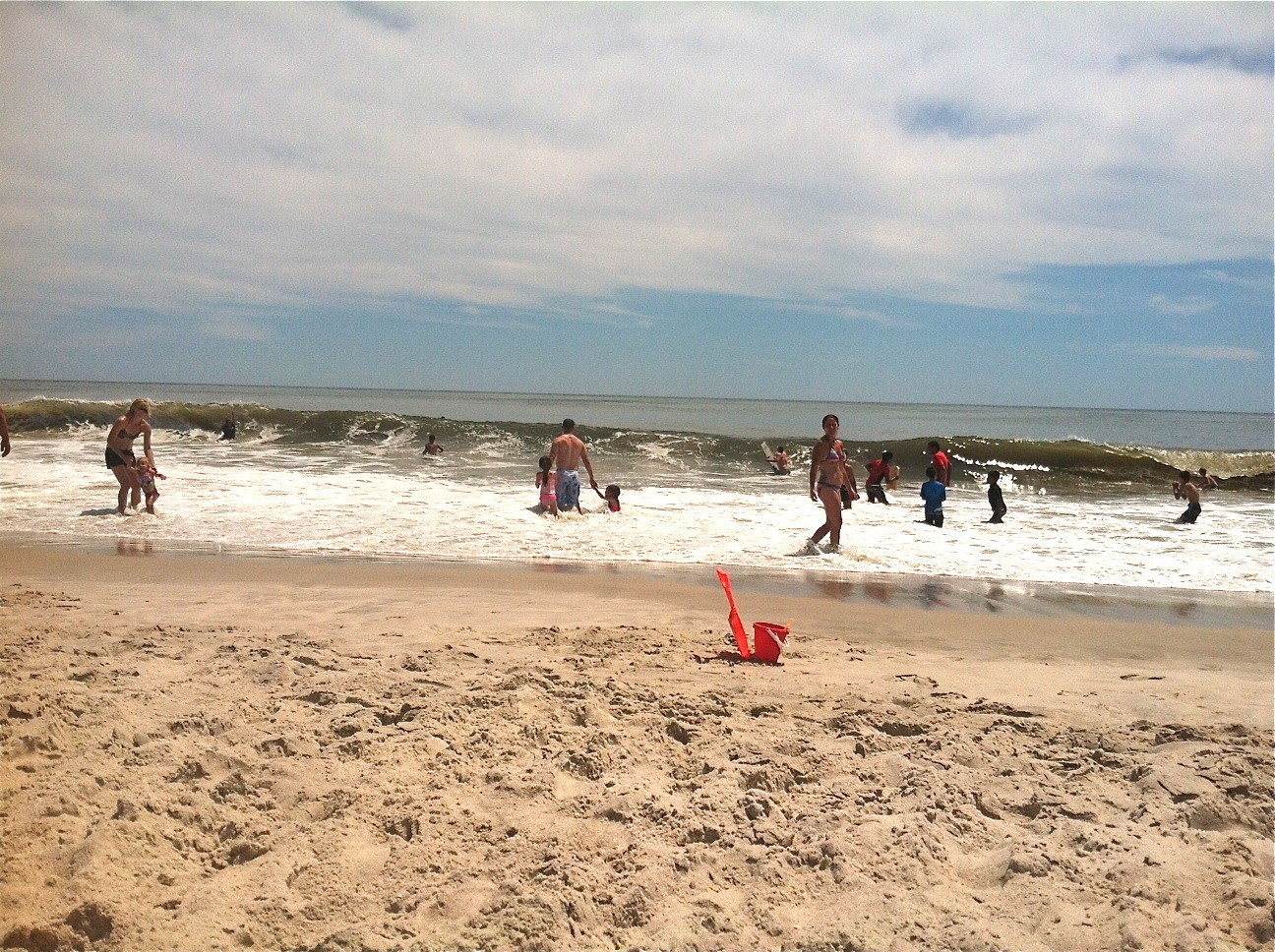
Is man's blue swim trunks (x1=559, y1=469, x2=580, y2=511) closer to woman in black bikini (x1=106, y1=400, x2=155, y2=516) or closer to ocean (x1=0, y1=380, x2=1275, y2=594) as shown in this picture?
ocean (x1=0, y1=380, x2=1275, y2=594)

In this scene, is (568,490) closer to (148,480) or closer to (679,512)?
(679,512)

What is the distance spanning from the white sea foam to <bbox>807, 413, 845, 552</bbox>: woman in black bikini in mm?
332

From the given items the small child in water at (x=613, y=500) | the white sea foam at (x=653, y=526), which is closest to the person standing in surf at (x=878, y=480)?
the white sea foam at (x=653, y=526)

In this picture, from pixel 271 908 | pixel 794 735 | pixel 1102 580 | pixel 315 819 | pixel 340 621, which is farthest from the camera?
pixel 1102 580

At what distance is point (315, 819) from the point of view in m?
3.19

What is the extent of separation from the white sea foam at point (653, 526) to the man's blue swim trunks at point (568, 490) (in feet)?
1.18

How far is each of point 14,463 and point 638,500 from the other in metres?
13.2

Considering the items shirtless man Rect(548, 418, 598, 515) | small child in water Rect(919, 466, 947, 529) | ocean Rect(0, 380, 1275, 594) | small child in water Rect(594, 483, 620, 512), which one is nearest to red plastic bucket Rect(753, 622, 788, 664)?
ocean Rect(0, 380, 1275, 594)

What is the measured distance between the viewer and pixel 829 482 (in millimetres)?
11547

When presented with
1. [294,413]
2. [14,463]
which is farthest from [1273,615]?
[294,413]

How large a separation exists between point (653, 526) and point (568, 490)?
1.51 metres

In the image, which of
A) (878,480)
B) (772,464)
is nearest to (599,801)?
(878,480)

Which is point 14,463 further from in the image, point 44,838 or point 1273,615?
point 1273,615

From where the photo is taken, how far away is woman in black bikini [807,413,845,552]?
453 inches
